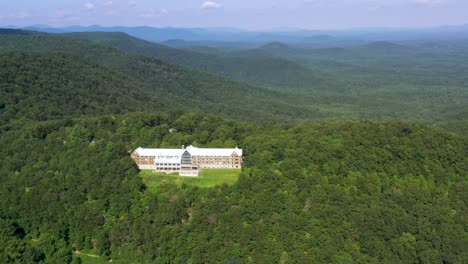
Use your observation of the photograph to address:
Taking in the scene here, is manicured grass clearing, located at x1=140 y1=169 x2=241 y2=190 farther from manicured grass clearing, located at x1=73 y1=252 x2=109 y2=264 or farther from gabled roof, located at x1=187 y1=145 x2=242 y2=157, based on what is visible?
manicured grass clearing, located at x1=73 y1=252 x2=109 y2=264

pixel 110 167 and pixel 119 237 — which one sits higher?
pixel 110 167

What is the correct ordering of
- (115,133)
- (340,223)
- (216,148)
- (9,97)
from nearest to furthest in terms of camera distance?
(340,223)
(216,148)
(115,133)
(9,97)

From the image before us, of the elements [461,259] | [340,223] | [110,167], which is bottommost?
[461,259]

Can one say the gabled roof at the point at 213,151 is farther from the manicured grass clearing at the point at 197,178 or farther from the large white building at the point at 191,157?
the manicured grass clearing at the point at 197,178

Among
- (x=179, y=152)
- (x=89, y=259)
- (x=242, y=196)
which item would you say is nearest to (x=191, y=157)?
(x=179, y=152)

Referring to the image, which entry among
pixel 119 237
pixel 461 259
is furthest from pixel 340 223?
pixel 119 237

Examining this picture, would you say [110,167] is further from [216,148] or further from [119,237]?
[216,148]
